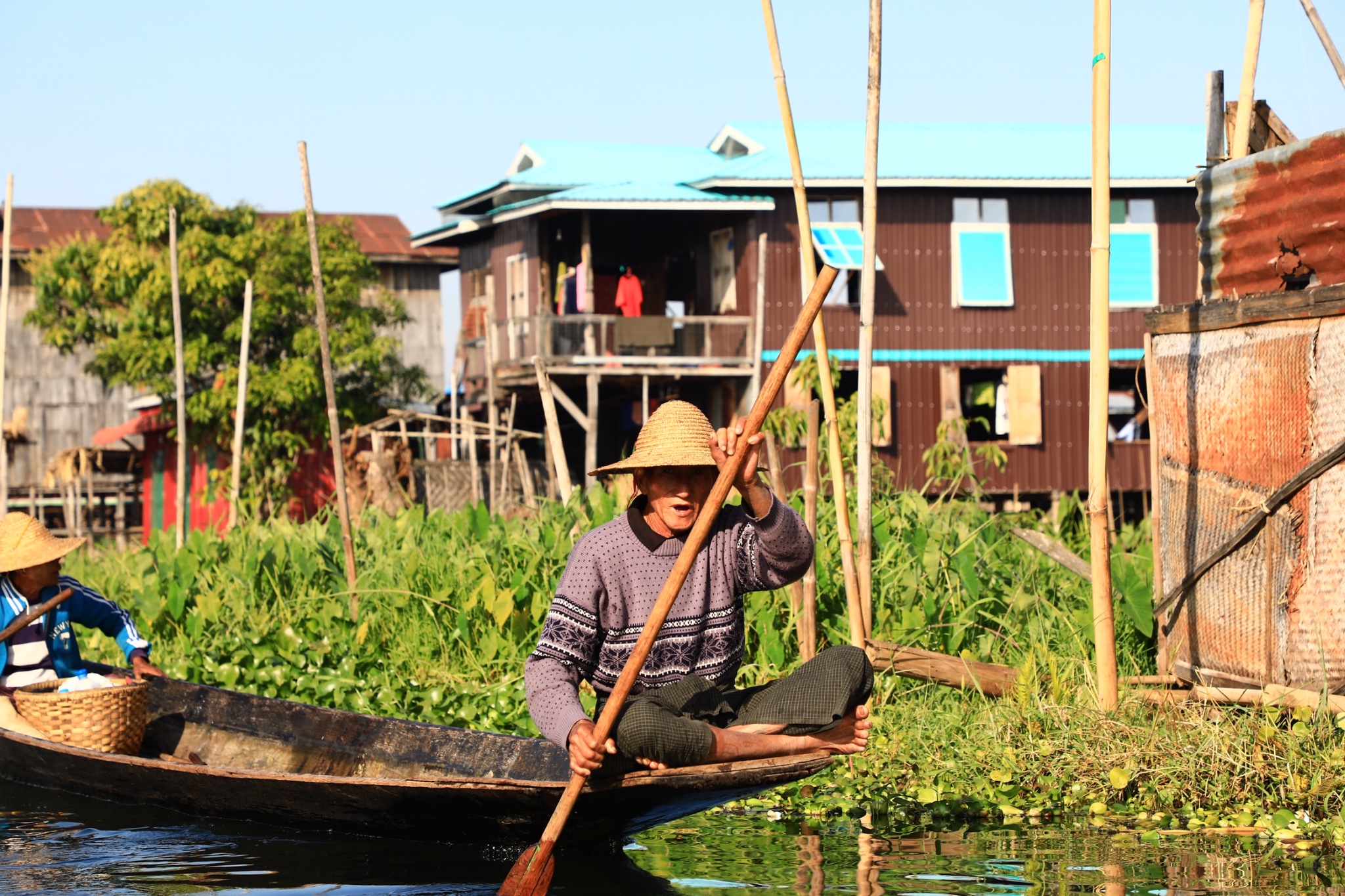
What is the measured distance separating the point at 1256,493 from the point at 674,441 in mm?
2337

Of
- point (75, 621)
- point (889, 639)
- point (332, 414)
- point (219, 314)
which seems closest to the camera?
point (75, 621)

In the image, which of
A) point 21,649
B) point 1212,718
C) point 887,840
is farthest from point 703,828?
point 21,649

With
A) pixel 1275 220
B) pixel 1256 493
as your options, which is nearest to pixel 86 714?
pixel 1256 493

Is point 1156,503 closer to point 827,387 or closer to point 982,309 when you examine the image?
point 827,387

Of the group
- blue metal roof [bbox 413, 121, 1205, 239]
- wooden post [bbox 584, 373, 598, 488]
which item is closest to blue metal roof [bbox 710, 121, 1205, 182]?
blue metal roof [bbox 413, 121, 1205, 239]

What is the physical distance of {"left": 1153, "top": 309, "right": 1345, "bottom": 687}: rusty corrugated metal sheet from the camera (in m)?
5.02

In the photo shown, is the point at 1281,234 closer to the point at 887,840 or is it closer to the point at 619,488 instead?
the point at 887,840

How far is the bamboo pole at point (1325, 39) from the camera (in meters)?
6.27

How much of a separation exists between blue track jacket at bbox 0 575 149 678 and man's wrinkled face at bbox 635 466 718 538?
306 cm

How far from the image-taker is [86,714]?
6.10m

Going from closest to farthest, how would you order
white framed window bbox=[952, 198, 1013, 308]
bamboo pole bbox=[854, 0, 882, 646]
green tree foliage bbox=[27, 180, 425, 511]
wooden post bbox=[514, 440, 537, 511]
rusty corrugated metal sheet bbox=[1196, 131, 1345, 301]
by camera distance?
rusty corrugated metal sheet bbox=[1196, 131, 1345, 301]
bamboo pole bbox=[854, 0, 882, 646]
wooden post bbox=[514, 440, 537, 511]
green tree foliage bbox=[27, 180, 425, 511]
white framed window bbox=[952, 198, 1013, 308]

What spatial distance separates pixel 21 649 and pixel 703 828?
310cm

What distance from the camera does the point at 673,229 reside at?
20375 mm

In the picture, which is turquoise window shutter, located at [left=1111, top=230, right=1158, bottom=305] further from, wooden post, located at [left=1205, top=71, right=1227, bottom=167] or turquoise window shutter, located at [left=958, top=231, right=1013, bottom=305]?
wooden post, located at [left=1205, top=71, right=1227, bottom=167]
